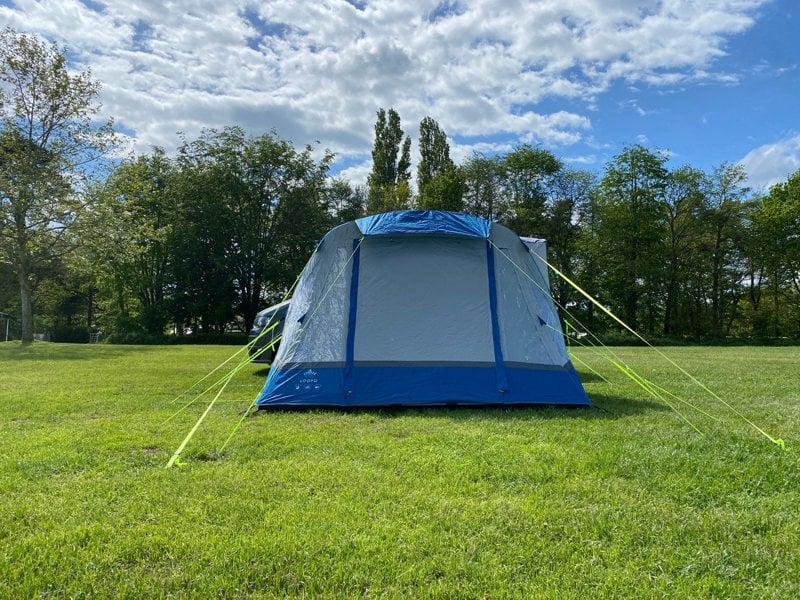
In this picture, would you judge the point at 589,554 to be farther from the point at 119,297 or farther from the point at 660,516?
the point at 119,297

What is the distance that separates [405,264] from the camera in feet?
19.3

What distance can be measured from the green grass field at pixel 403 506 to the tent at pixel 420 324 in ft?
1.28

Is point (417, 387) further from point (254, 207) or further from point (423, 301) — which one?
point (254, 207)

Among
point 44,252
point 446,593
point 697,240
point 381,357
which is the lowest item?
point 446,593

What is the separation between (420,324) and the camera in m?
5.73

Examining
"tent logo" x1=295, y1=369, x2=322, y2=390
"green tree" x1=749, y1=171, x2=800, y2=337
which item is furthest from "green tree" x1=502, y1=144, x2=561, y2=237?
"tent logo" x1=295, y1=369, x2=322, y2=390

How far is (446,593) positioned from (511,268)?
4295 millimetres

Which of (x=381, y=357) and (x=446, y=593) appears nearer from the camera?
(x=446, y=593)

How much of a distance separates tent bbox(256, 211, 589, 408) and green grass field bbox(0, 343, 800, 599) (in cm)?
39

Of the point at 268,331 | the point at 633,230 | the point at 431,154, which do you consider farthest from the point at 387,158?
the point at 268,331

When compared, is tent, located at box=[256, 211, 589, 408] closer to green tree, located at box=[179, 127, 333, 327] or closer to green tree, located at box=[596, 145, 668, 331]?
green tree, located at box=[179, 127, 333, 327]

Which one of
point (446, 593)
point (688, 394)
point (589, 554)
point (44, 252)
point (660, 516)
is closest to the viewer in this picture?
point (446, 593)

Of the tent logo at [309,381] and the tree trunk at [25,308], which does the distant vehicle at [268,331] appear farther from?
the tree trunk at [25,308]

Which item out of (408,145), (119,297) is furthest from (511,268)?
(119,297)
